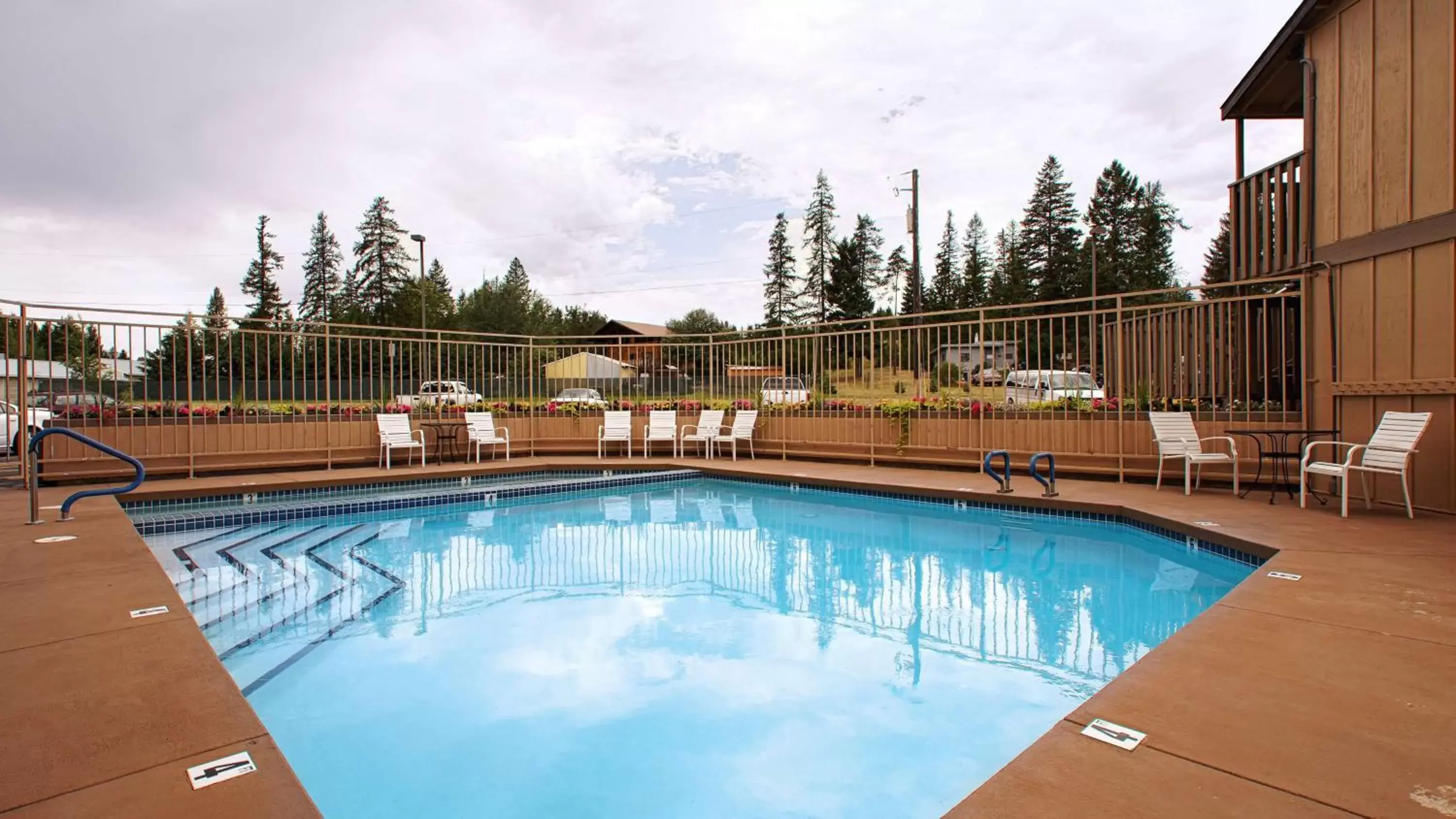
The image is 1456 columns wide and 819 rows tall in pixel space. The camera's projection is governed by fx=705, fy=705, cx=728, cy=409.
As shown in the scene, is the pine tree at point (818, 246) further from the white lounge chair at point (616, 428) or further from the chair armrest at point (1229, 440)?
the chair armrest at point (1229, 440)

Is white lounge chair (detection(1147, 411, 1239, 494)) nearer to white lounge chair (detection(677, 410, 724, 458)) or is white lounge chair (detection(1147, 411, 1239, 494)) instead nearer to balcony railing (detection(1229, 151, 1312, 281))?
balcony railing (detection(1229, 151, 1312, 281))

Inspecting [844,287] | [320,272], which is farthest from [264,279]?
[844,287]

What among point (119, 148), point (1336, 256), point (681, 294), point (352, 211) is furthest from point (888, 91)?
point (352, 211)

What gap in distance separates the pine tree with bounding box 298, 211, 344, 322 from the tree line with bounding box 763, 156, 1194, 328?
24.5 m

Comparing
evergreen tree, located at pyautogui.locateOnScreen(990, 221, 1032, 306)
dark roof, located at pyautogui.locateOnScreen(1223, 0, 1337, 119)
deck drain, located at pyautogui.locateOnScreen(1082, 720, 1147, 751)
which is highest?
evergreen tree, located at pyautogui.locateOnScreen(990, 221, 1032, 306)

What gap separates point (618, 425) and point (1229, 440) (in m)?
8.03

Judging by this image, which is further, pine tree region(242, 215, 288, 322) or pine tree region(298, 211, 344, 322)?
pine tree region(242, 215, 288, 322)

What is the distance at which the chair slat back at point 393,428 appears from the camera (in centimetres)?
966

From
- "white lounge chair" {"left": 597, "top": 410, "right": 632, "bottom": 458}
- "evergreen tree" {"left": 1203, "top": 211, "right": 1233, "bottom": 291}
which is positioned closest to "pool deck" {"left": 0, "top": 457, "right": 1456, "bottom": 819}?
"white lounge chair" {"left": 597, "top": 410, "right": 632, "bottom": 458}

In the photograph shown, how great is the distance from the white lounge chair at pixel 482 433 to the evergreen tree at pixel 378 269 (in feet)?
104

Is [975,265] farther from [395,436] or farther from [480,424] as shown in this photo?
[395,436]

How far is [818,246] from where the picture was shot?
3738 cm

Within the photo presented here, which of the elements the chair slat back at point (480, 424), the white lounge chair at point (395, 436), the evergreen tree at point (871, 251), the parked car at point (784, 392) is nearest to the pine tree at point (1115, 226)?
the evergreen tree at point (871, 251)

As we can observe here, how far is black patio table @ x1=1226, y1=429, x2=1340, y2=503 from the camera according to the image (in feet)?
20.5
